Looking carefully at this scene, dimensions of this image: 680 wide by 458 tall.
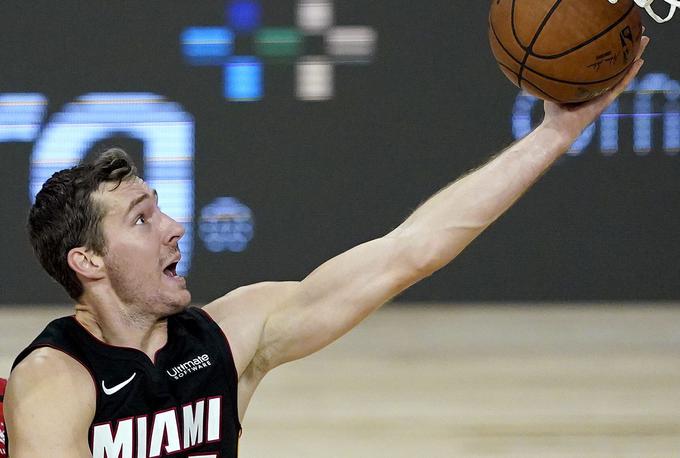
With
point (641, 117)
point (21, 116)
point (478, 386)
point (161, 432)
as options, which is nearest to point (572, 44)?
point (161, 432)

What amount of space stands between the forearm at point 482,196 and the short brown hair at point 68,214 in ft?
2.13

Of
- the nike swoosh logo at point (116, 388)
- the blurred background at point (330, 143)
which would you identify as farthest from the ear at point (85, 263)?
the blurred background at point (330, 143)

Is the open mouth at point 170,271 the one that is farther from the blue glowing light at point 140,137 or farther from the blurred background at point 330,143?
the blue glowing light at point 140,137

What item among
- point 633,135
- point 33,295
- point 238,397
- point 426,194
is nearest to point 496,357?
point 426,194

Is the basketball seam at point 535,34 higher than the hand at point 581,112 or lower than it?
higher

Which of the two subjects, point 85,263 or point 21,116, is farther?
point 21,116

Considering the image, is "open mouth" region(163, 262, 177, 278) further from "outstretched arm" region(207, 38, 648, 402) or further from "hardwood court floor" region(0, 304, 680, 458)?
"hardwood court floor" region(0, 304, 680, 458)

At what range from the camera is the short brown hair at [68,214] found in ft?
7.46

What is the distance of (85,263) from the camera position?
7.57ft

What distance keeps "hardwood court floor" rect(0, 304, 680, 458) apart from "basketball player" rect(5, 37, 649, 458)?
78.8 inches

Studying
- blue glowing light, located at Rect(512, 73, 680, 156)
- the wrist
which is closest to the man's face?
the wrist

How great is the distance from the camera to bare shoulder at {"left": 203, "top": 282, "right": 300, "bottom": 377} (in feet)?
8.02

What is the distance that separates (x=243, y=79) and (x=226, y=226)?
945 mm

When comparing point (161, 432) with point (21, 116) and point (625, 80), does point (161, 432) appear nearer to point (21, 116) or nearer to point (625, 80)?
point (625, 80)
